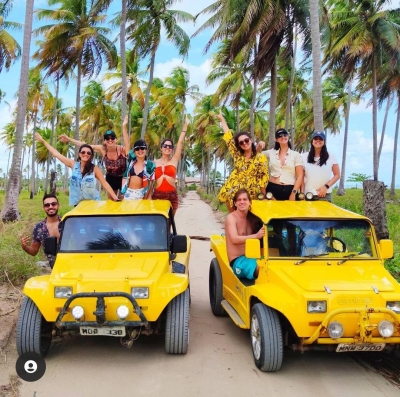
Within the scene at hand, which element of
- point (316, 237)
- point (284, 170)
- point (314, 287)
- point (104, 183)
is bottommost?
point (314, 287)

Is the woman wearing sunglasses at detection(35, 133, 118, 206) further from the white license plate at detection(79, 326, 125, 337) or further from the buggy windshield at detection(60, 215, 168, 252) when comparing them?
the white license plate at detection(79, 326, 125, 337)

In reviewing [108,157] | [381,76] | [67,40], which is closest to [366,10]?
[381,76]

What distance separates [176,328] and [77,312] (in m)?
1.03

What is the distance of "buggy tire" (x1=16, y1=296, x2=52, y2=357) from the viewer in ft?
15.6

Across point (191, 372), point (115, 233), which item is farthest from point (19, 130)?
point (191, 372)

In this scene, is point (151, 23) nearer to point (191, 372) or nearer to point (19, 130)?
point (19, 130)

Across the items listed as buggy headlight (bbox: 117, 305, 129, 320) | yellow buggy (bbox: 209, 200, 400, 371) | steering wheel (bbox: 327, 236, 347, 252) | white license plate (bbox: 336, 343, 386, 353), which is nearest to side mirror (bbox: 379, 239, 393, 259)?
yellow buggy (bbox: 209, 200, 400, 371)

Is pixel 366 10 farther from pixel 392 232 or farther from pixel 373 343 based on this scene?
pixel 373 343

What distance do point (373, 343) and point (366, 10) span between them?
23.2 meters

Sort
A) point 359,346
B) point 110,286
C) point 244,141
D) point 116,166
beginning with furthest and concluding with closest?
1. point 116,166
2. point 244,141
3. point 110,286
4. point 359,346

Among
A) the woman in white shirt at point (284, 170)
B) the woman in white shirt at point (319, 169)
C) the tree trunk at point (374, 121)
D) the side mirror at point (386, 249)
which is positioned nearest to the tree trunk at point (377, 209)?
the woman in white shirt at point (319, 169)

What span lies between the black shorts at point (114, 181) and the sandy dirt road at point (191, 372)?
2973 millimetres

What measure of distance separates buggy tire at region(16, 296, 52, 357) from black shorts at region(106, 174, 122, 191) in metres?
3.25
